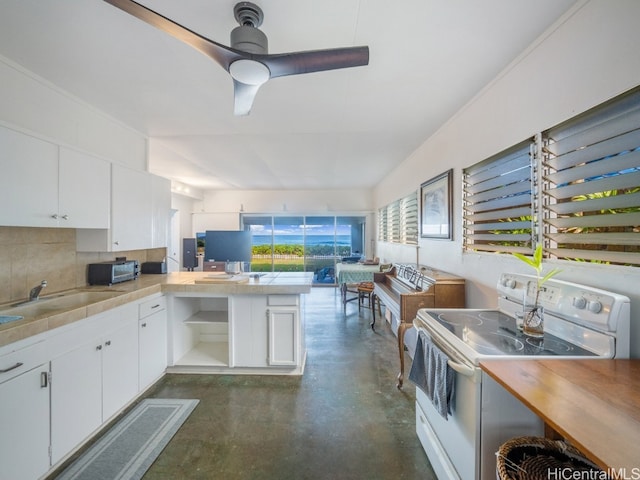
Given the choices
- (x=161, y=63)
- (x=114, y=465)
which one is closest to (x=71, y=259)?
(x=114, y=465)

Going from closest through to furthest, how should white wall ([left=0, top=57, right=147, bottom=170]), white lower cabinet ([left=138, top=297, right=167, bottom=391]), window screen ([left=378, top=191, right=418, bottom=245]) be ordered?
white wall ([left=0, top=57, right=147, bottom=170])
white lower cabinet ([left=138, top=297, right=167, bottom=391])
window screen ([left=378, top=191, right=418, bottom=245])

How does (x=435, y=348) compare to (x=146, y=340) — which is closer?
(x=435, y=348)

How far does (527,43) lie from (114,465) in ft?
12.0

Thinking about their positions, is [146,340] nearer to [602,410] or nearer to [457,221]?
[602,410]

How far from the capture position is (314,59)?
4.52 feet

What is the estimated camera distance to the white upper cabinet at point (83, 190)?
206 cm

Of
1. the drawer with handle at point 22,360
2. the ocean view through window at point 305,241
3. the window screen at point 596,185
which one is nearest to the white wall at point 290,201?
the ocean view through window at point 305,241

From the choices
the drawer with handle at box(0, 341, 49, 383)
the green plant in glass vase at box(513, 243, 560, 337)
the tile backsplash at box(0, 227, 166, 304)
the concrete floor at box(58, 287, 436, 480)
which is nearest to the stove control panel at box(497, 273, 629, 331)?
the green plant in glass vase at box(513, 243, 560, 337)

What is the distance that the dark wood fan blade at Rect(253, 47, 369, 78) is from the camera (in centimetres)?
134

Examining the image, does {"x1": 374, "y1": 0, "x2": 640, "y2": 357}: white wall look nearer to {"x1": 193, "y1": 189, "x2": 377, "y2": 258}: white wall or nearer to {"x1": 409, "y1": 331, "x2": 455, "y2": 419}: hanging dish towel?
{"x1": 409, "y1": 331, "x2": 455, "y2": 419}: hanging dish towel

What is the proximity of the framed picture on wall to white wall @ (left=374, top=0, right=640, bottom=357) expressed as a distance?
11 centimetres

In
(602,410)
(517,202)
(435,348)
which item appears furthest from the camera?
(517,202)

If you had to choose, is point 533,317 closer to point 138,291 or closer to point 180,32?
point 180,32

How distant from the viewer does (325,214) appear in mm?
7387
